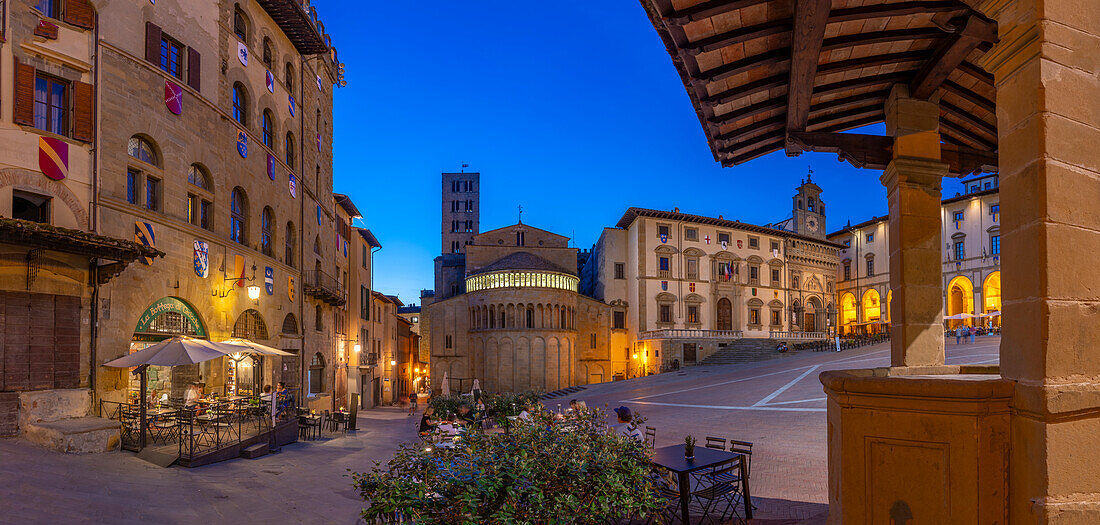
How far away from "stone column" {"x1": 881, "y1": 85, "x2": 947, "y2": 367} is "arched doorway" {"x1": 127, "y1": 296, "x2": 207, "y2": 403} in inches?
601

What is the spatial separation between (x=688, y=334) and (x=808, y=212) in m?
23.6

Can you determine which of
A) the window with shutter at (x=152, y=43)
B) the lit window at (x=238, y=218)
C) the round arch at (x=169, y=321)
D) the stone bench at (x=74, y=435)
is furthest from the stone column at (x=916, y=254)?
the lit window at (x=238, y=218)

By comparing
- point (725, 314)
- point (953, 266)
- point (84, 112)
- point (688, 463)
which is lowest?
point (688, 463)

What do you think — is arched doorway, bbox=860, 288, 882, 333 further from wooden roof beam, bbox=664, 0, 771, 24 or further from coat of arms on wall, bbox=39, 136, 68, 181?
coat of arms on wall, bbox=39, 136, 68, 181

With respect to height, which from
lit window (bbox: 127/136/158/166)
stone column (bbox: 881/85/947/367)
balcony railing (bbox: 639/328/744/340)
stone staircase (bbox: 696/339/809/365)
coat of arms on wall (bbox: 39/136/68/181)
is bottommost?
stone staircase (bbox: 696/339/809/365)

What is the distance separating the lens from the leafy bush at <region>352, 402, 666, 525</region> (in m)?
4.94

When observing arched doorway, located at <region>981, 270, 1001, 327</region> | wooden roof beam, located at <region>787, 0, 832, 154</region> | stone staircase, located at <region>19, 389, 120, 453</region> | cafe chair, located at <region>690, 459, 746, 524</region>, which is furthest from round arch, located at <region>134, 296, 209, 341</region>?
arched doorway, located at <region>981, 270, 1001, 327</region>

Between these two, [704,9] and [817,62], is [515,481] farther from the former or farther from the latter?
[817,62]

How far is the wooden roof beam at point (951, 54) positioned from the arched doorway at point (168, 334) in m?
16.0

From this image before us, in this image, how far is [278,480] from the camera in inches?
474

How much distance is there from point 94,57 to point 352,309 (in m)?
24.3

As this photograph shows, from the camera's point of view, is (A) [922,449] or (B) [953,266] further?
(B) [953,266]

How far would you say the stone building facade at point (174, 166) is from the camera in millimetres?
13586

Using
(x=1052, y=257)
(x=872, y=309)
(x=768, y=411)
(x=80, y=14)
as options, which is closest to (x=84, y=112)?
(x=80, y=14)
